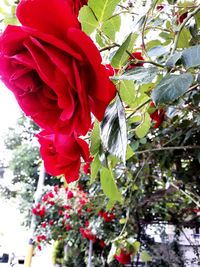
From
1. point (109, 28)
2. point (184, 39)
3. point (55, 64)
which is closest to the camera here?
point (55, 64)

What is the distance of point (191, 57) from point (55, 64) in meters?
0.12

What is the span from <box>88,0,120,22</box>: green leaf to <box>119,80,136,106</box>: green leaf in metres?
0.05

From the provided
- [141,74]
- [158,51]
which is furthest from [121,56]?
[158,51]

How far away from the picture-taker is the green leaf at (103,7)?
0.79 ft

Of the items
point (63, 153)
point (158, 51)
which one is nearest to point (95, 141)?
point (63, 153)

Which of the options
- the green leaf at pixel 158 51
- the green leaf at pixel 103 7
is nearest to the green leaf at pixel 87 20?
the green leaf at pixel 103 7

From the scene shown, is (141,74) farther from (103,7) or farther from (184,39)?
(184,39)

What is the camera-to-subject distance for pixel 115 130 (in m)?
0.22

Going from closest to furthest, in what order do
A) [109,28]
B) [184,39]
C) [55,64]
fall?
[55,64]
[109,28]
[184,39]

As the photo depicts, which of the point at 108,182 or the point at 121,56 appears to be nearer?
the point at 121,56

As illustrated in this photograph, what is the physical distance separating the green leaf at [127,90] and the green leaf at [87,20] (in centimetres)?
5

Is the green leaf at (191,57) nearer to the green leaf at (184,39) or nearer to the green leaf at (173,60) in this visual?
the green leaf at (173,60)

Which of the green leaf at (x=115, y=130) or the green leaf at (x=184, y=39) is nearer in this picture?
the green leaf at (x=115, y=130)

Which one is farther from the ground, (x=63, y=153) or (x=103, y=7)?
(x=103, y=7)
